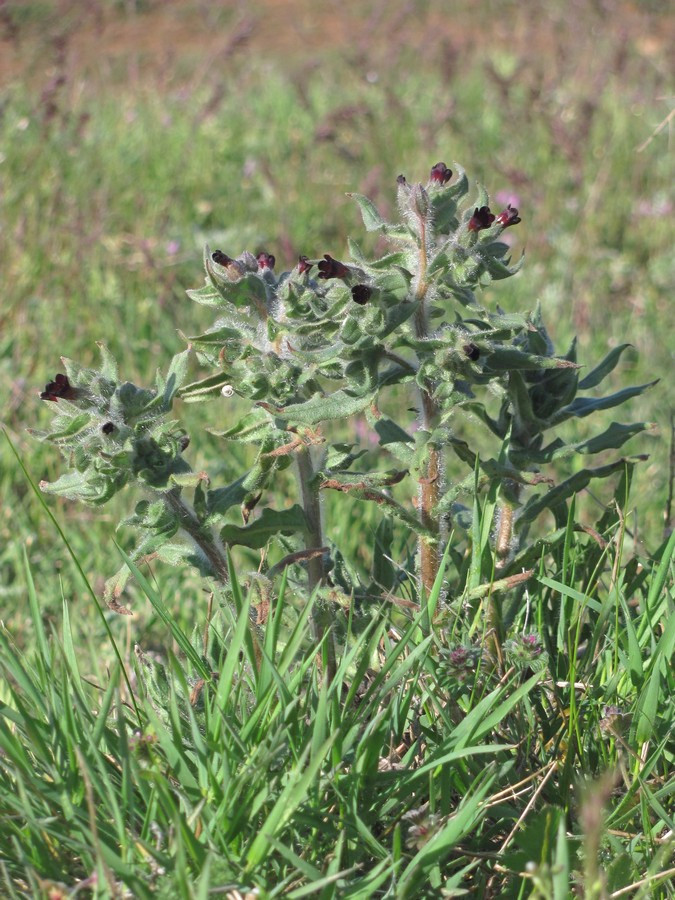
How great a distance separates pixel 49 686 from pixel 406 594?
2.98 ft

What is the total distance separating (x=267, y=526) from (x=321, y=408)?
0.95 feet

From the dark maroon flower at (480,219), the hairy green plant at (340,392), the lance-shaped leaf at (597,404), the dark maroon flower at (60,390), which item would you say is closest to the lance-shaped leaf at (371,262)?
the hairy green plant at (340,392)

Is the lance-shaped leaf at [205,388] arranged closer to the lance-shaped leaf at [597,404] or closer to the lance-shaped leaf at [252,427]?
the lance-shaped leaf at [252,427]

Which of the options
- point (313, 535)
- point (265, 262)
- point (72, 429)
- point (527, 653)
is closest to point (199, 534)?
point (313, 535)

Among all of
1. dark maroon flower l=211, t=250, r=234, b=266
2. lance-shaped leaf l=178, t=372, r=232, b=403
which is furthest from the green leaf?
lance-shaped leaf l=178, t=372, r=232, b=403

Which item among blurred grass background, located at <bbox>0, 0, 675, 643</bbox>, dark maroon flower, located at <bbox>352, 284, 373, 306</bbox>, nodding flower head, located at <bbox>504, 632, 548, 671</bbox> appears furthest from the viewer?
blurred grass background, located at <bbox>0, 0, 675, 643</bbox>

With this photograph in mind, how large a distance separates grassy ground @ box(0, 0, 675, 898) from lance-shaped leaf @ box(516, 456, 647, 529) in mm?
132

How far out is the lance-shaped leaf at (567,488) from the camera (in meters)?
2.04

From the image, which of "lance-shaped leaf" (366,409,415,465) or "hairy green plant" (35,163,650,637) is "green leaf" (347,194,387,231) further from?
"lance-shaped leaf" (366,409,415,465)

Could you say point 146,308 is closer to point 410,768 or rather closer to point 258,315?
point 258,315

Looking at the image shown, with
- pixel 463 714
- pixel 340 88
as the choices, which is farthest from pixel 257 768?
pixel 340 88

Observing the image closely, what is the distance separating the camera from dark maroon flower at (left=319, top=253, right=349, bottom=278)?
1.79 m

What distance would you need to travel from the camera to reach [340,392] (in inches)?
75.7

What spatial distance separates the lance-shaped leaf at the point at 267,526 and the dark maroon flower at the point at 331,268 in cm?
48
